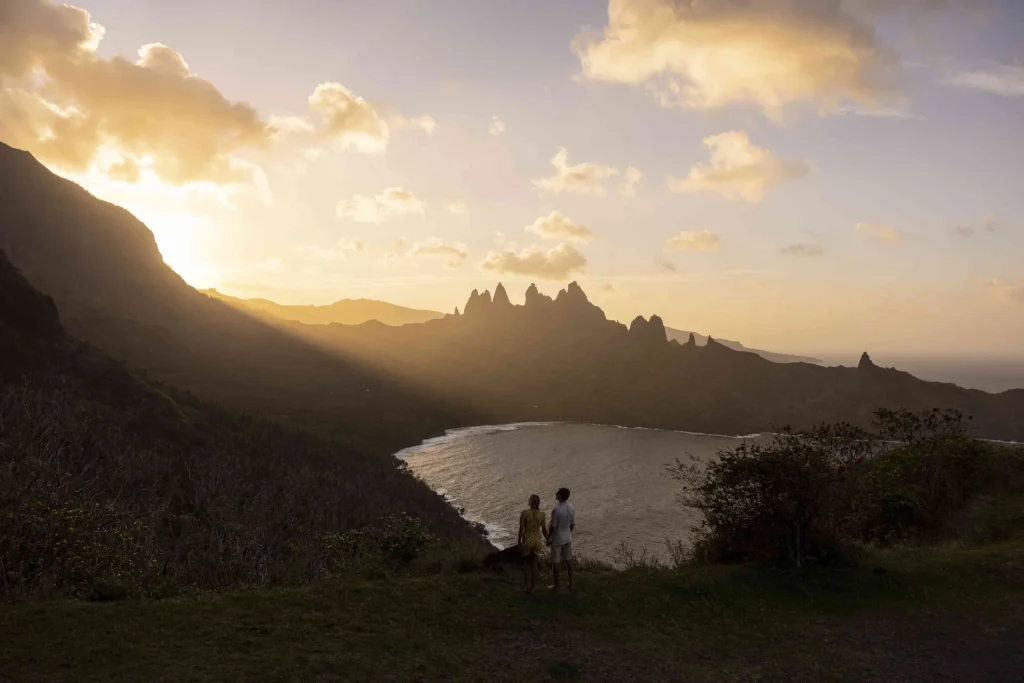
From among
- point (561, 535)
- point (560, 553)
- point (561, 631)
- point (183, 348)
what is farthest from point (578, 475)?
point (183, 348)

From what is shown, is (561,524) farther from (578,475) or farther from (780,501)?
(578,475)

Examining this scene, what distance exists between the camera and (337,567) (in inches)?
862

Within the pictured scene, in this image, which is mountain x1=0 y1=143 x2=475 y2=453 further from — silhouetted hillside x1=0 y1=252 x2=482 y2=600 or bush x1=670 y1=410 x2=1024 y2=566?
bush x1=670 y1=410 x2=1024 y2=566

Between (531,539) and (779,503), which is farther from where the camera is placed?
(779,503)

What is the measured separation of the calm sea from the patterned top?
42.9 metres

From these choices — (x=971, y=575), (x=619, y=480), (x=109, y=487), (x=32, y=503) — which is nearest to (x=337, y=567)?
(x=32, y=503)

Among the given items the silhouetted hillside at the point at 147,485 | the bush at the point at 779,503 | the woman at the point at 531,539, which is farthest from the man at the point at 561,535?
the silhouetted hillside at the point at 147,485

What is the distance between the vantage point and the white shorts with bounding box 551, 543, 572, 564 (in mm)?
15609

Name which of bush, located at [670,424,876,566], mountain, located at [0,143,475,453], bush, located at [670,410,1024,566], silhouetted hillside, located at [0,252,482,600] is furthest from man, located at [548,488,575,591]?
mountain, located at [0,143,475,453]

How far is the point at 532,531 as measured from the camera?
51.0 feet

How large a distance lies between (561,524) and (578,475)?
10653 cm

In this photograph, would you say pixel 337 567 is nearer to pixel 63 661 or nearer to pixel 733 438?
pixel 63 661

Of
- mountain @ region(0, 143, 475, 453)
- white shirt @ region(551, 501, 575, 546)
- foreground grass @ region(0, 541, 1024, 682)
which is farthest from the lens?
mountain @ region(0, 143, 475, 453)

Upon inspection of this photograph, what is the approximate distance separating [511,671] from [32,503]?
15221 mm
